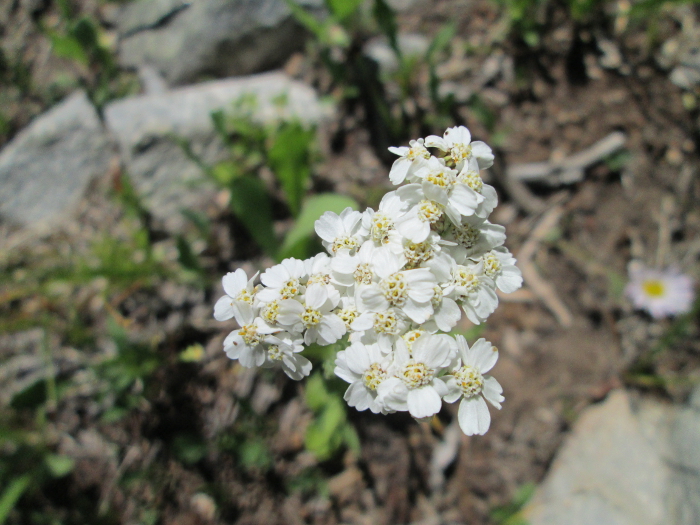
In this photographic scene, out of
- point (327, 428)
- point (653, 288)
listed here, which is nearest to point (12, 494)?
point (327, 428)

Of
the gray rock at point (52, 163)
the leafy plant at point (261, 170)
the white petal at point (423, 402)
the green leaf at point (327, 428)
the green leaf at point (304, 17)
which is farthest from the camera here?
the gray rock at point (52, 163)

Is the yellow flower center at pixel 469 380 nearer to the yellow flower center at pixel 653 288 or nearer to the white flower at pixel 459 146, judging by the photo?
the white flower at pixel 459 146

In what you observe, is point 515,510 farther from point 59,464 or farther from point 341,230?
point 59,464

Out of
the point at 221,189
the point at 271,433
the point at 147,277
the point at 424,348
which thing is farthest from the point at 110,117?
the point at 424,348

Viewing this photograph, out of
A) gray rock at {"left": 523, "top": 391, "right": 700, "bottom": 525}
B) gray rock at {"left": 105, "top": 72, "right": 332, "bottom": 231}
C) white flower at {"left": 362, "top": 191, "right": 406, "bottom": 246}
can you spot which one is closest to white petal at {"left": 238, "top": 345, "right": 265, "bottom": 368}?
white flower at {"left": 362, "top": 191, "right": 406, "bottom": 246}

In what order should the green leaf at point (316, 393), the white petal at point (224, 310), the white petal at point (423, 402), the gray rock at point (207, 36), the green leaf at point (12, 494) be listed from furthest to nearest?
the gray rock at point (207, 36) < the green leaf at point (12, 494) < the green leaf at point (316, 393) < the white petal at point (224, 310) < the white petal at point (423, 402)

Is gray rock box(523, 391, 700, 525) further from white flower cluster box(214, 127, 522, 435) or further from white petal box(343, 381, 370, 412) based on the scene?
white petal box(343, 381, 370, 412)

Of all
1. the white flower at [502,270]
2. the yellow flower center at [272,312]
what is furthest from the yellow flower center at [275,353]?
the white flower at [502,270]

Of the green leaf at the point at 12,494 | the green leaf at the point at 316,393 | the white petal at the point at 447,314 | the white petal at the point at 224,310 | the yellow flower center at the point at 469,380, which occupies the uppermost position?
the white petal at the point at 224,310
